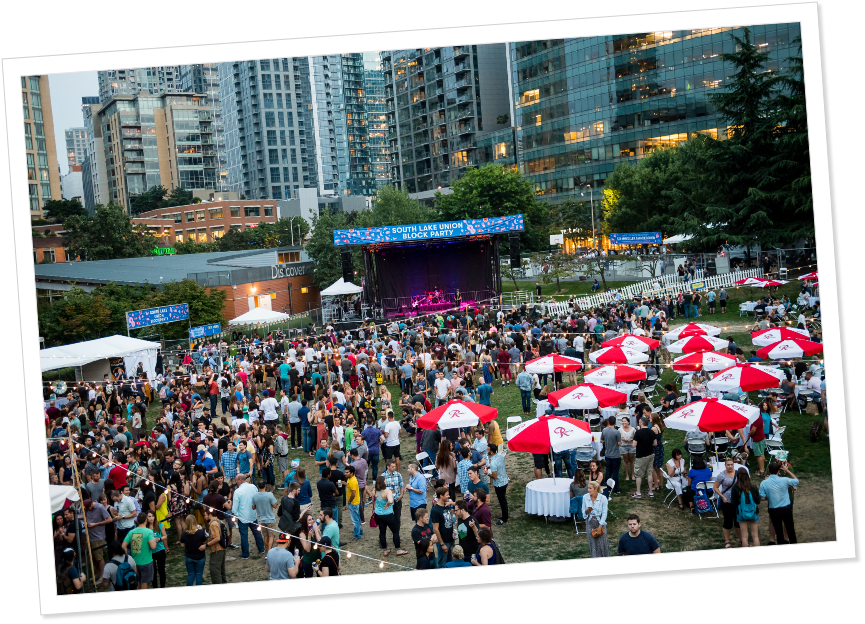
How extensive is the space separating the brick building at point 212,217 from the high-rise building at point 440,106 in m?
20.9

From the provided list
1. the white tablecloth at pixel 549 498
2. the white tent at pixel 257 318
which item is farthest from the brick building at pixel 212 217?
the white tablecloth at pixel 549 498

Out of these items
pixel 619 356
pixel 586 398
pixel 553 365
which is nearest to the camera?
A: pixel 586 398

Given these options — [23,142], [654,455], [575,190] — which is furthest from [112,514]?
[575,190]

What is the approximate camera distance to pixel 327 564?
8.05 m

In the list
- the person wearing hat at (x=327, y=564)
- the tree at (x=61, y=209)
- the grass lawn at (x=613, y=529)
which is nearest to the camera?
the person wearing hat at (x=327, y=564)

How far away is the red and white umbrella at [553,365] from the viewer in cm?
1495

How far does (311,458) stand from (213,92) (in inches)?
5809

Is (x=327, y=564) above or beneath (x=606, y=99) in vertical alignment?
beneath

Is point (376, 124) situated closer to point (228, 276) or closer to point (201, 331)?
point (228, 276)

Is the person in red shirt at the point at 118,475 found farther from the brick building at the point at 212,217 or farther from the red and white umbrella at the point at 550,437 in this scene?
the brick building at the point at 212,217

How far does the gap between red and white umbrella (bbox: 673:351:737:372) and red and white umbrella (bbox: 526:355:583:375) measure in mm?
2019

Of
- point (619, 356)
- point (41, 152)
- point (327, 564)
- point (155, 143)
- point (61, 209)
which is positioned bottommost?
point (327, 564)

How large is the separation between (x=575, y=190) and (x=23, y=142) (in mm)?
70934

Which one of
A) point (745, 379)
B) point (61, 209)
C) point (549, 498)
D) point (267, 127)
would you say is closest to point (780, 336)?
point (745, 379)
